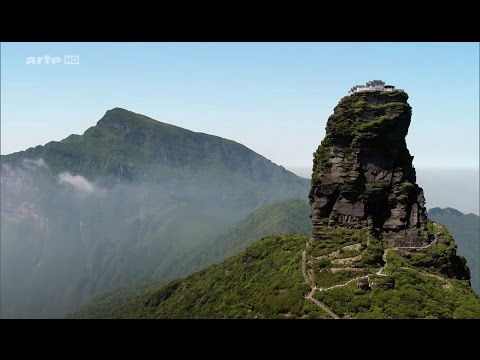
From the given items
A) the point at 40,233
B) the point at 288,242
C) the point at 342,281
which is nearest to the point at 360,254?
the point at 342,281

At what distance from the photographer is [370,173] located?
105 feet

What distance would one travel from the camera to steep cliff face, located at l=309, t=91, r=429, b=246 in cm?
3148

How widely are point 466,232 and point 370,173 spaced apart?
121 meters

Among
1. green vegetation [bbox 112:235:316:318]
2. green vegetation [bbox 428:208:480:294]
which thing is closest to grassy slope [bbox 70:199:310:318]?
green vegetation [bbox 112:235:316:318]

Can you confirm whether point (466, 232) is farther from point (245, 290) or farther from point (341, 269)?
point (341, 269)

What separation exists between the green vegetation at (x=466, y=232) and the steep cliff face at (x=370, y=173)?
88975mm

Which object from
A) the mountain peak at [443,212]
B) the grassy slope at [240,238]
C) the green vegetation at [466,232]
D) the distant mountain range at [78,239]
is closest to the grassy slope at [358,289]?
the grassy slope at [240,238]

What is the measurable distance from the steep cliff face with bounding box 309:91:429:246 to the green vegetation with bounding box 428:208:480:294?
88975 millimetres

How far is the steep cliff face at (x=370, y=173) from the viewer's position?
31.5 m

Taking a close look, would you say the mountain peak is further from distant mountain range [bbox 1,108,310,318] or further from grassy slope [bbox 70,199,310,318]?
distant mountain range [bbox 1,108,310,318]

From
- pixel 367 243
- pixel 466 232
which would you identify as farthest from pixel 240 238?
pixel 367 243
